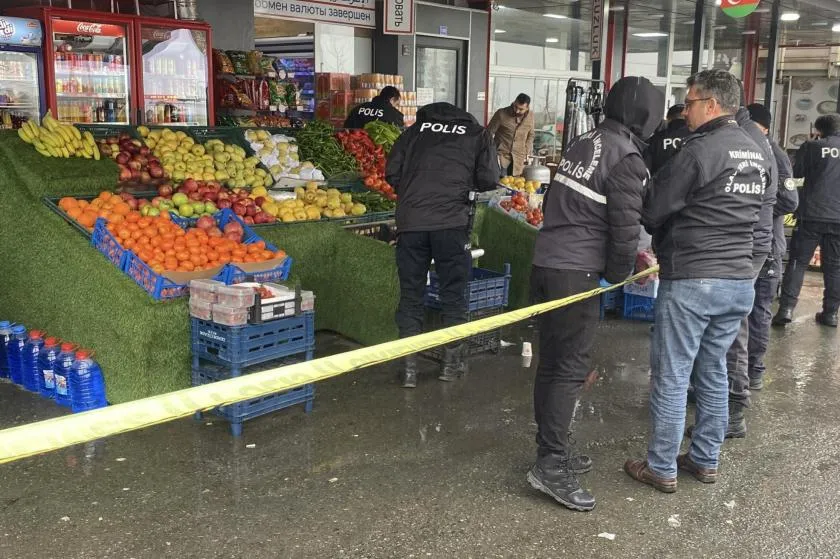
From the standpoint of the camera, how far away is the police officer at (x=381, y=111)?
30.9ft

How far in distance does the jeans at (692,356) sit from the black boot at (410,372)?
1.88 m

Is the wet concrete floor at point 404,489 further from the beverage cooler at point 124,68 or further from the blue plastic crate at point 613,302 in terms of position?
the beverage cooler at point 124,68

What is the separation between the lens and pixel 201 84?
880 cm

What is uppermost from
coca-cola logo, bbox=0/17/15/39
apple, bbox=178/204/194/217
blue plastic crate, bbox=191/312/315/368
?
coca-cola logo, bbox=0/17/15/39

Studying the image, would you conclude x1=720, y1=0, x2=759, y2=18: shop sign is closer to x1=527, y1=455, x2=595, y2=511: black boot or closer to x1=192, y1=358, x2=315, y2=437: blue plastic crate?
x1=192, y1=358, x2=315, y2=437: blue plastic crate

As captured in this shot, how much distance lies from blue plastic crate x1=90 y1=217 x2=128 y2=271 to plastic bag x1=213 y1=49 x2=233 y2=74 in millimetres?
4842

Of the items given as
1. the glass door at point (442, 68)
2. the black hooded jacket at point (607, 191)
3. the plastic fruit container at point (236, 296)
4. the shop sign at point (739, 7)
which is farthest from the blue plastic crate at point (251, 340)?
the glass door at point (442, 68)

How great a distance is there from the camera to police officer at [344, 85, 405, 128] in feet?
30.9

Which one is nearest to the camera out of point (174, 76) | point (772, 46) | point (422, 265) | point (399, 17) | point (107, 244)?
point (107, 244)

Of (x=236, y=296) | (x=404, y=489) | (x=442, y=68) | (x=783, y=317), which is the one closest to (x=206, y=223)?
(x=236, y=296)

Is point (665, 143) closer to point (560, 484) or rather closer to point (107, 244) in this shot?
point (560, 484)

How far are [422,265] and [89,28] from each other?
4.32 meters

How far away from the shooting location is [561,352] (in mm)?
3930

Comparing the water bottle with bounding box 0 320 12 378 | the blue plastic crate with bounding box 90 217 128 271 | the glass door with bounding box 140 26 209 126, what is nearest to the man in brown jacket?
the glass door with bounding box 140 26 209 126
